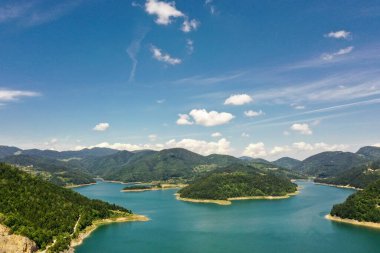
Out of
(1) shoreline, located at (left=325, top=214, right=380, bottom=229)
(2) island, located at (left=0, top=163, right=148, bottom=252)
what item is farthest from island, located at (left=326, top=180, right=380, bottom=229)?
Result: (2) island, located at (left=0, top=163, right=148, bottom=252)

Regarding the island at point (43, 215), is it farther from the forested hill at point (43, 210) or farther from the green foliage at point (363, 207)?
the green foliage at point (363, 207)

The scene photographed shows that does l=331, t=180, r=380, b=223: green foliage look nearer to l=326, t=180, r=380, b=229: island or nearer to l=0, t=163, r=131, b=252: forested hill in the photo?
l=326, t=180, r=380, b=229: island

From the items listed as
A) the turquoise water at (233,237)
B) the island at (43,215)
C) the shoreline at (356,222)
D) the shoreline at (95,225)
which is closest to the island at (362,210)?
the shoreline at (356,222)

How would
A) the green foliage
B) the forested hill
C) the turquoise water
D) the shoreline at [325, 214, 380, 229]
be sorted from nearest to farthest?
the forested hill < the turquoise water < the shoreline at [325, 214, 380, 229] < the green foliage

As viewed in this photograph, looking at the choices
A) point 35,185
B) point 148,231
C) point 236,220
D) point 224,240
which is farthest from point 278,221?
point 35,185

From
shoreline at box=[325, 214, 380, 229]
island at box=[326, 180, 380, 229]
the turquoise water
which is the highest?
island at box=[326, 180, 380, 229]

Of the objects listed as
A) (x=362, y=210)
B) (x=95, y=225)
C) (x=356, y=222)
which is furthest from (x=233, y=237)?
(x=362, y=210)

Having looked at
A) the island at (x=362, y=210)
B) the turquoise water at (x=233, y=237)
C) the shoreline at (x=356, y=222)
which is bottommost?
the turquoise water at (x=233, y=237)

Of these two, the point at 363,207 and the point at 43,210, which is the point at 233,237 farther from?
the point at 43,210
